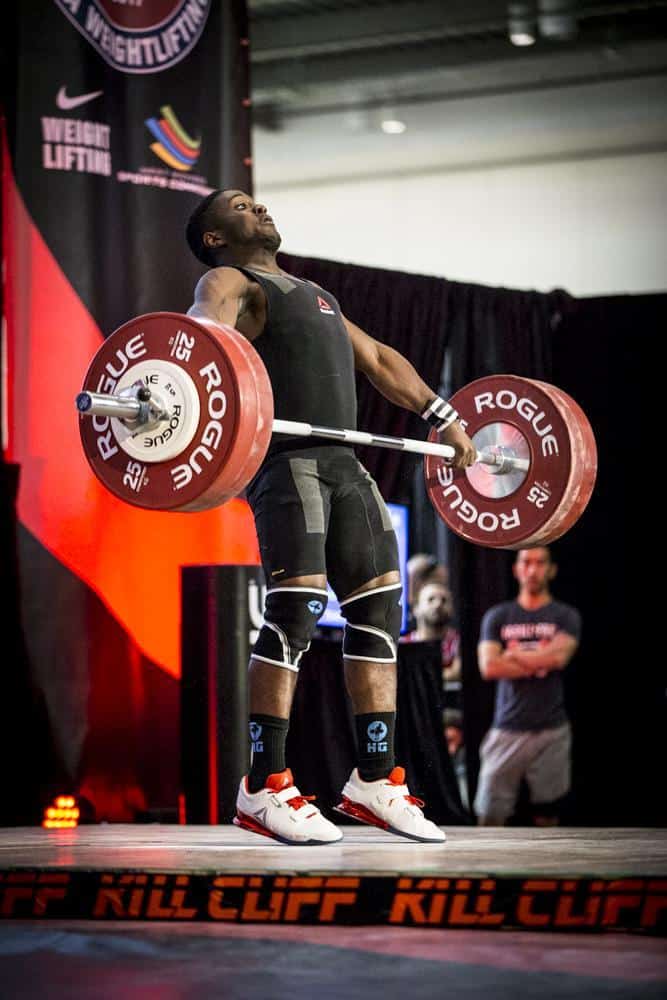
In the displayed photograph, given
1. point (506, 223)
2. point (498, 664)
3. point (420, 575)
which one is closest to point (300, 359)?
point (498, 664)

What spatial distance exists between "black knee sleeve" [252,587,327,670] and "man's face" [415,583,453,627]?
3.74 metres

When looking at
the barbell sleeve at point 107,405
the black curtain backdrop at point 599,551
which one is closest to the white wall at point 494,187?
the black curtain backdrop at point 599,551

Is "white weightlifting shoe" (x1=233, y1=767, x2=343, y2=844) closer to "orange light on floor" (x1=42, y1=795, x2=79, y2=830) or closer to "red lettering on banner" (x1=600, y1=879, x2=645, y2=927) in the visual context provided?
"red lettering on banner" (x1=600, y1=879, x2=645, y2=927)

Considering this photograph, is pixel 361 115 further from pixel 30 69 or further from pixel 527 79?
pixel 30 69

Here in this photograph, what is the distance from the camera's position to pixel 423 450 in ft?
11.0

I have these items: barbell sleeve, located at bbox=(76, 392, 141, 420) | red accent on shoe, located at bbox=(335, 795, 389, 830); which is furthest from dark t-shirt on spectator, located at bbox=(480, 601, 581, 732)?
barbell sleeve, located at bbox=(76, 392, 141, 420)

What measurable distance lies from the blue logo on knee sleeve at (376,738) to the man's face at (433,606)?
363 centimetres

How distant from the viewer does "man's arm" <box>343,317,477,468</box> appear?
11.5 ft

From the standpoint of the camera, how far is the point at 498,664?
6.37 m

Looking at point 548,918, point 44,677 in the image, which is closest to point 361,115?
point 44,677

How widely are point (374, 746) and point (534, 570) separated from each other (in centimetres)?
334

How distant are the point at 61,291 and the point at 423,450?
239 centimetres

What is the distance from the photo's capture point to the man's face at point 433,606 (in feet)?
22.5

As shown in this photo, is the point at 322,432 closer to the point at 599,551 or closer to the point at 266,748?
the point at 266,748
